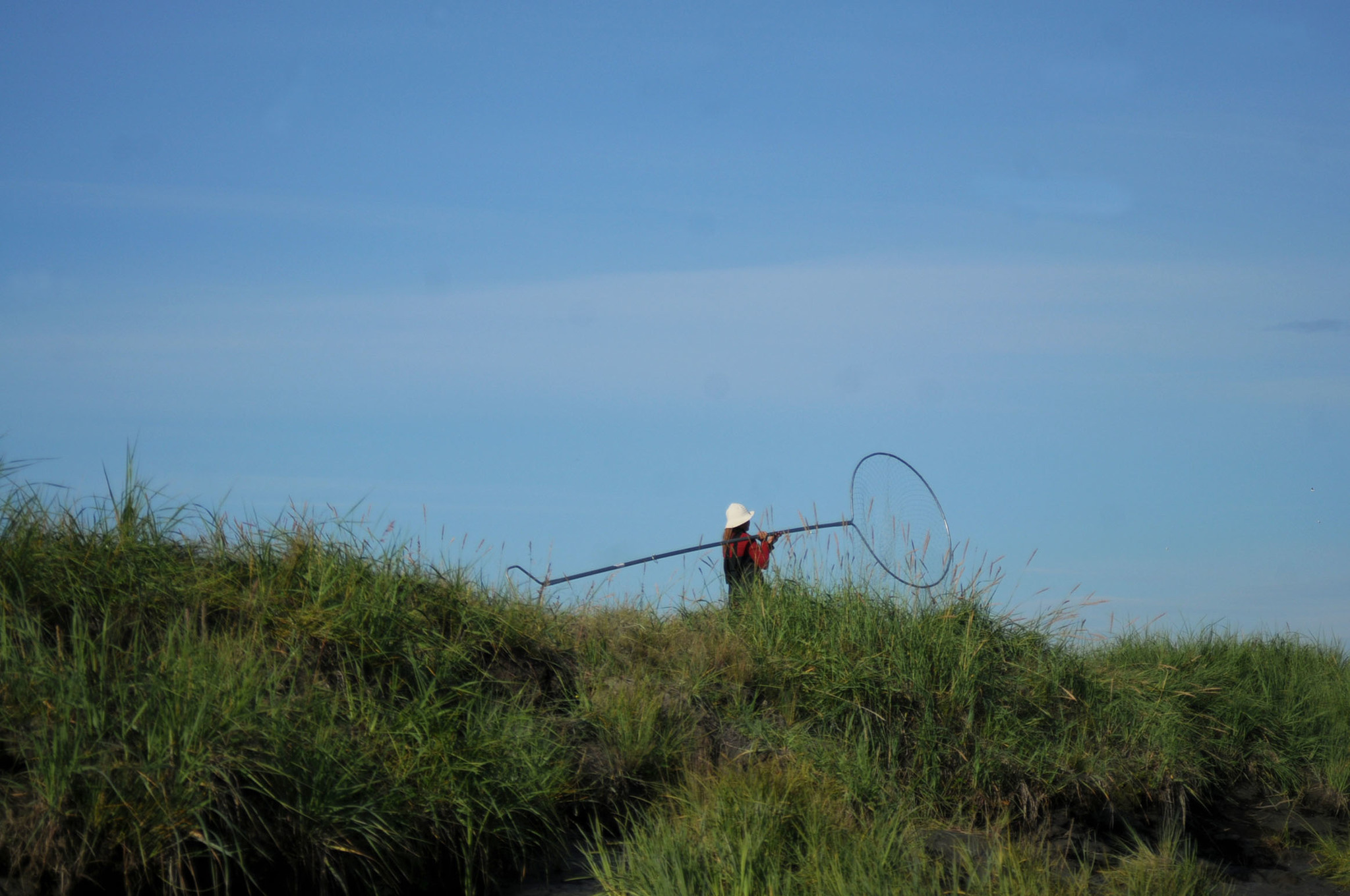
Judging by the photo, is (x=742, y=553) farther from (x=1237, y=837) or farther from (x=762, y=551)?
(x=1237, y=837)

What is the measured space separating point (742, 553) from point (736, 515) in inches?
19.1

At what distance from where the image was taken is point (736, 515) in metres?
11.1

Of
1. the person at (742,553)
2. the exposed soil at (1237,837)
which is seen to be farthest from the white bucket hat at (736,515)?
the exposed soil at (1237,837)

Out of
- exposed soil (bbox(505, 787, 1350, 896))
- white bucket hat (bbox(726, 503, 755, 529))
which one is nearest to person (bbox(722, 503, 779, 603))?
white bucket hat (bbox(726, 503, 755, 529))

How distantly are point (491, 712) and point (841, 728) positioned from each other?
2.70m

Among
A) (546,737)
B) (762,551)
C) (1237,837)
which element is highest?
(762,551)

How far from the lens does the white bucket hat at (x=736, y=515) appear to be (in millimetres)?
10992

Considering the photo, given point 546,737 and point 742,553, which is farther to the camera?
point 742,553

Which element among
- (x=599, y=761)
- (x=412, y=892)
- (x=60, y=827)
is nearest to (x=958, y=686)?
(x=599, y=761)

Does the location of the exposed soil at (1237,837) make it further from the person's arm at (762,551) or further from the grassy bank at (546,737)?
the person's arm at (762,551)

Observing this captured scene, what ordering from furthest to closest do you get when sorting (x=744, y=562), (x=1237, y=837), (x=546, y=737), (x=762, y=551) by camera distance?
(x=744, y=562) < (x=762, y=551) < (x=1237, y=837) < (x=546, y=737)

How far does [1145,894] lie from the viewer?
521 cm

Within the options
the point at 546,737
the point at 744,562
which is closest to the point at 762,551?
the point at 744,562

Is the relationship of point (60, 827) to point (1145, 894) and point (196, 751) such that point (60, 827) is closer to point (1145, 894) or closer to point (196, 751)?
point (196, 751)
